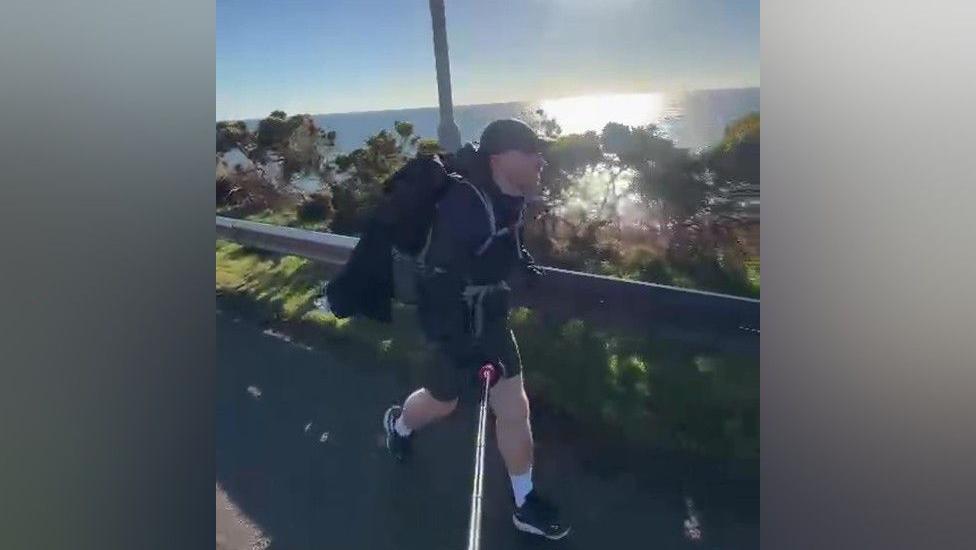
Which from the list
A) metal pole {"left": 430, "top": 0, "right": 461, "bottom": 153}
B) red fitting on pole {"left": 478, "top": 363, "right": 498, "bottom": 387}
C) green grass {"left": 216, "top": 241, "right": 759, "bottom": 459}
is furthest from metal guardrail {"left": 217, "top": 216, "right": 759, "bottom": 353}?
metal pole {"left": 430, "top": 0, "right": 461, "bottom": 153}

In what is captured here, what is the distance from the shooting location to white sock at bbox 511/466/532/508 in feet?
6.55

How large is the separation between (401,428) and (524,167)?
65 cm

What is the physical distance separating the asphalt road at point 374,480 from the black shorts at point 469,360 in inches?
2.2

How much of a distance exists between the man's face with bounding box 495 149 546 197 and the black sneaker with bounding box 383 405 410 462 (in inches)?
22.5

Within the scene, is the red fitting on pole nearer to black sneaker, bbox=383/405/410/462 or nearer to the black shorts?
the black shorts
